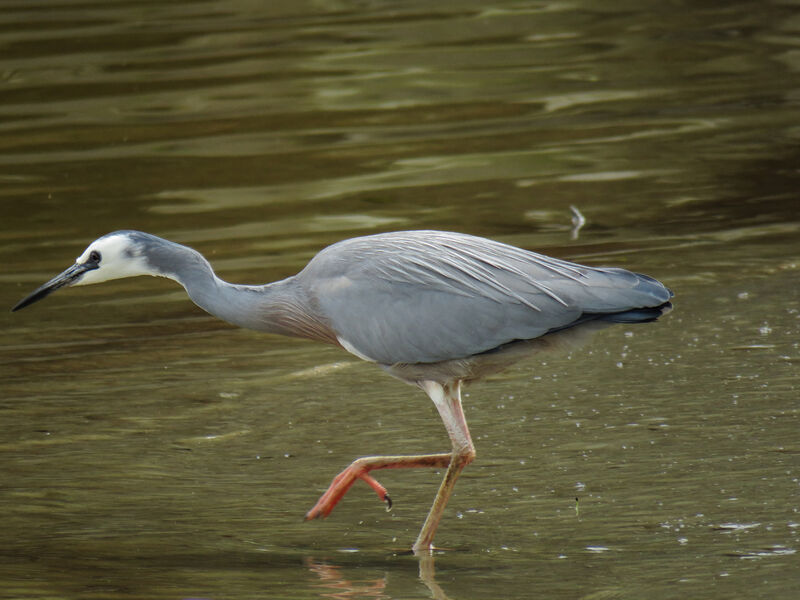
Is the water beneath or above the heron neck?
beneath

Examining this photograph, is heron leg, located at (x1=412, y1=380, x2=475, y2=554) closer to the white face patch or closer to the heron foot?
the heron foot

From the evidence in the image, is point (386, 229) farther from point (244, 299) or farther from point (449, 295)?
point (449, 295)

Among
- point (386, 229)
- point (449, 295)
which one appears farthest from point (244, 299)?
point (386, 229)

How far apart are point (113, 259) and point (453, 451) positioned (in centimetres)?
176

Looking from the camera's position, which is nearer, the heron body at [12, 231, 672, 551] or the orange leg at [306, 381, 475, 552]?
the orange leg at [306, 381, 475, 552]

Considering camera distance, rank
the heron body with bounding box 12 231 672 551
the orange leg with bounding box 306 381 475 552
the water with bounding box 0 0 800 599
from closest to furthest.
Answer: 1. the water with bounding box 0 0 800 599
2. the orange leg with bounding box 306 381 475 552
3. the heron body with bounding box 12 231 672 551

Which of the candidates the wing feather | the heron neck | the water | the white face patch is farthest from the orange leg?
the white face patch

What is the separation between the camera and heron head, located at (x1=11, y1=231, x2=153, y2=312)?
6.13 m

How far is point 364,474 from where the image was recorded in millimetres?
5848

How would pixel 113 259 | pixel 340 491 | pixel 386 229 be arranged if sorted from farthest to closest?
pixel 386 229
pixel 113 259
pixel 340 491

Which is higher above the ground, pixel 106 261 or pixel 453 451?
pixel 106 261

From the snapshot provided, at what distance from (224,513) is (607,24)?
433 inches

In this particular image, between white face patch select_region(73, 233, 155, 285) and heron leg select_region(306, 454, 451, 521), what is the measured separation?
136cm

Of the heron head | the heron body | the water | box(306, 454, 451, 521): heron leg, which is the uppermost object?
the heron head
